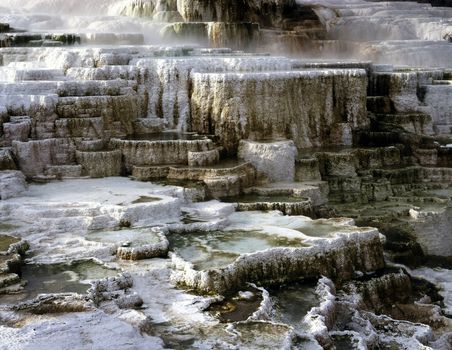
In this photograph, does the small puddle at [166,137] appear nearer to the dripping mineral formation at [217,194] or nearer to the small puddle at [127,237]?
the dripping mineral formation at [217,194]

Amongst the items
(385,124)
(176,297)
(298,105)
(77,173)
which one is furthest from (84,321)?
(385,124)

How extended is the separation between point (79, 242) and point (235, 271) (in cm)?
226

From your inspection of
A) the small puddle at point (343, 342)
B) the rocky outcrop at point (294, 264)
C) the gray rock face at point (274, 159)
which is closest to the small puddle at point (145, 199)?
the rocky outcrop at point (294, 264)

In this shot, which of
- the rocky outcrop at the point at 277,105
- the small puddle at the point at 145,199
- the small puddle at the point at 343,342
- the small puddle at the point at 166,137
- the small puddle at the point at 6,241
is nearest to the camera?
the small puddle at the point at 343,342

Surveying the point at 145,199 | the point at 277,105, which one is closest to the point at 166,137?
the point at 277,105

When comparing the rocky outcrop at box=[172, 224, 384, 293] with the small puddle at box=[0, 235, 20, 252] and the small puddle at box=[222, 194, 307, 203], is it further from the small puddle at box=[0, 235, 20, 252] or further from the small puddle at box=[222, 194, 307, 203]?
the small puddle at box=[0, 235, 20, 252]

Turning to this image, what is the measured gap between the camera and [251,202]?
38.3 ft

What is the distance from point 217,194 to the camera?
1199 cm

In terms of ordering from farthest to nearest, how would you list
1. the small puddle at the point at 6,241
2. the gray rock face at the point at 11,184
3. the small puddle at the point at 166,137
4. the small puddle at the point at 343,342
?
the small puddle at the point at 166,137, the gray rock face at the point at 11,184, the small puddle at the point at 6,241, the small puddle at the point at 343,342

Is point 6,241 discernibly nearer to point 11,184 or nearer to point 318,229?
point 11,184

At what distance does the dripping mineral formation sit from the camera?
820 cm

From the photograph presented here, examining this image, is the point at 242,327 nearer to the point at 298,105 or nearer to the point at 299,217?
the point at 299,217

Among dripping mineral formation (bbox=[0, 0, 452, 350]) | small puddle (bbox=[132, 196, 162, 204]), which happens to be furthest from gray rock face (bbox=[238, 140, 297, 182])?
small puddle (bbox=[132, 196, 162, 204])

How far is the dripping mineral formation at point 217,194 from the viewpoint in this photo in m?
8.20
